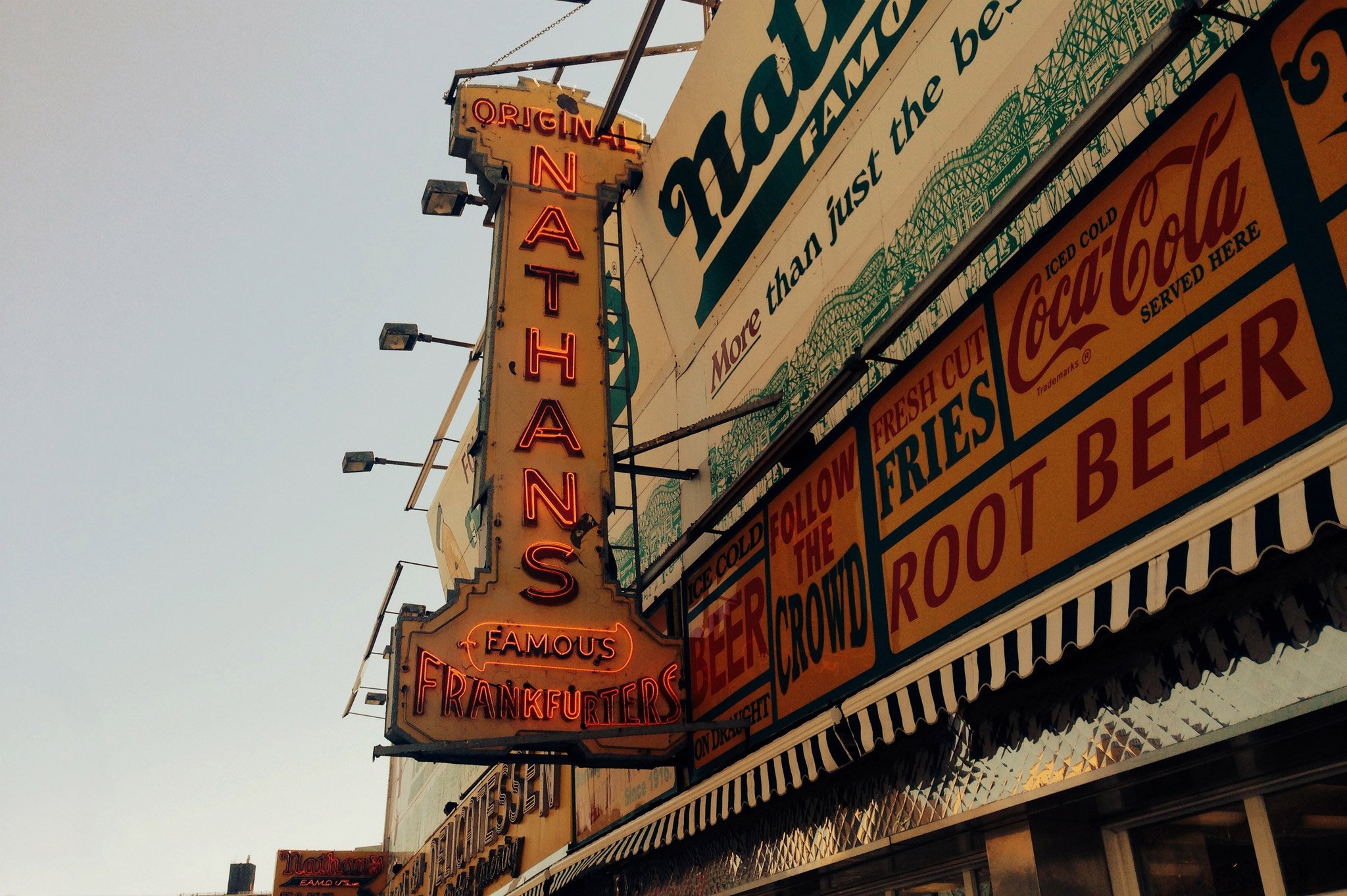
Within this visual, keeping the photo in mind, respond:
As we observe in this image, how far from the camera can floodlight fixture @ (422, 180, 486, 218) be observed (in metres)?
10.5

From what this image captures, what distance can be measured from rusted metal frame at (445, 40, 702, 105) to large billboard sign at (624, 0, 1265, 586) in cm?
103

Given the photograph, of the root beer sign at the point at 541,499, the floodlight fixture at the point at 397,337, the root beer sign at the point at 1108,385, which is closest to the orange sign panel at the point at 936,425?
the root beer sign at the point at 1108,385

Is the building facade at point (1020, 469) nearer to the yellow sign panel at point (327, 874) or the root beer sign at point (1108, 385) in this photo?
the root beer sign at point (1108, 385)

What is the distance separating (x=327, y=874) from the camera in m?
25.0

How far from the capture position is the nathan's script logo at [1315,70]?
12.9 ft

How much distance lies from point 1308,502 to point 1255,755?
1.37 meters

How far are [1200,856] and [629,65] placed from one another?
23.6 ft

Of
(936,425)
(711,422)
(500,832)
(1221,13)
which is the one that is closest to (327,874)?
Answer: (500,832)

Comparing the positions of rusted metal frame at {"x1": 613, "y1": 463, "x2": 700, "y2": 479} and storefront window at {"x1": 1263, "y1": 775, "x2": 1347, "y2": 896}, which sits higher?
rusted metal frame at {"x1": 613, "y1": 463, "x2": 700, "y2": 479}

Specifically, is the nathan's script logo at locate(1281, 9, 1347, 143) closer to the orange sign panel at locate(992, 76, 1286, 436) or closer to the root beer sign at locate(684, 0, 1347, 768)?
the root beer sign at locate(684, 0, 1347, 768)

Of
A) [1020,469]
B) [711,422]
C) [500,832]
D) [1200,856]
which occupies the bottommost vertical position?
[1200,856]

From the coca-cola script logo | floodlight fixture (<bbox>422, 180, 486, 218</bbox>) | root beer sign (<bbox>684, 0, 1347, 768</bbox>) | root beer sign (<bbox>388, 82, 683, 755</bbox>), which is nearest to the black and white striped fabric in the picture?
root beer sign (<bbox>684, 0, 1347, 768</bbox>)

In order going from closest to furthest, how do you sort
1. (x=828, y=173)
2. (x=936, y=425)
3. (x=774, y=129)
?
(x=936, y=425), (x=828, y=173), (x=774, y=129)

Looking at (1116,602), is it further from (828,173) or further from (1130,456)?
(828,173)
